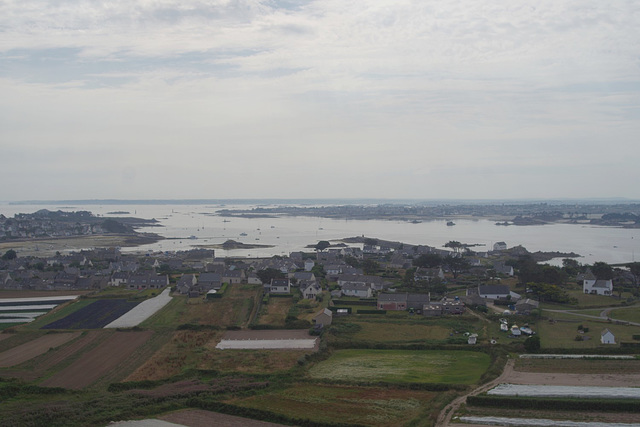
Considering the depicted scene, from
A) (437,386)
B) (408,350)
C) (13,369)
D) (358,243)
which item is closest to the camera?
(437,386)

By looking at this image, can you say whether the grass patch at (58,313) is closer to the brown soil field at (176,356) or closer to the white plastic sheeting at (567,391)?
the brown soil field at (176,356)

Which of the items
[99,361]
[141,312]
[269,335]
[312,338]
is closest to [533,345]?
[312,338]

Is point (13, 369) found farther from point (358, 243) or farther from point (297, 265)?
point (358, 243)

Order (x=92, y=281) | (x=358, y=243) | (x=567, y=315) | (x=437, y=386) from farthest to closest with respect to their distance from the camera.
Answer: (x=358, y=243) < (x=92, y=281) < (x=567, y=315) < (x=437, y=386)

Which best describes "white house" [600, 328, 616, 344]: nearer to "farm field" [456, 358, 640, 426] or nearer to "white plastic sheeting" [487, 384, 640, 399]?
"farm field" [456, 358, 640, 426]

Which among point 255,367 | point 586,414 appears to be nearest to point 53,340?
point 255,367

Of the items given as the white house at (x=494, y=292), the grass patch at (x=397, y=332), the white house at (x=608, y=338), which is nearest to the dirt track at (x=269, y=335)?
the grass patch at (x=397, y=332)
